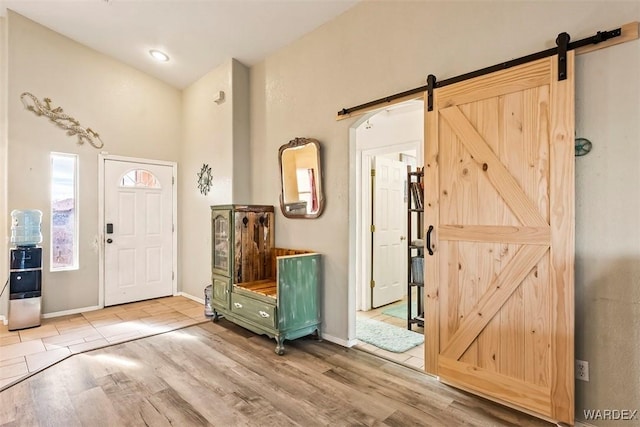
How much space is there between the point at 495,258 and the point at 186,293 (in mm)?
4600

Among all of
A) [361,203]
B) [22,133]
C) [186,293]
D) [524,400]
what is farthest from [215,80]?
[524,400]

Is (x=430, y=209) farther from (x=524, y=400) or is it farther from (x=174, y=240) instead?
(x=174, y=240)

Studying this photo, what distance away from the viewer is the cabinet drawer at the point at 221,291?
373 centimetres

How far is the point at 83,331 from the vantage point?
11.9 feet

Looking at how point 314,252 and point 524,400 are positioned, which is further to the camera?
point 314,252

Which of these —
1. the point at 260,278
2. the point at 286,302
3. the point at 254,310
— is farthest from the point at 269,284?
the point at 286,302

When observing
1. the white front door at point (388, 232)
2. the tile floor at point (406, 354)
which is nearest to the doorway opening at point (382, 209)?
the white front door at point (388, 232)

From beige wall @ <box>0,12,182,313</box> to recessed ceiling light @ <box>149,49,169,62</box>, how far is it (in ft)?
2.13

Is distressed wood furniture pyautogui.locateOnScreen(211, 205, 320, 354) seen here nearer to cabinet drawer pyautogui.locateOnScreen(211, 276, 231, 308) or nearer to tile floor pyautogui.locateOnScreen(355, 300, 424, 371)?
cabinet drawer pyautogui.locateOnScreen(211, 276, 231, 308)

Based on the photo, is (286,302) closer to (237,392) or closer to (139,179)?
(237,392)

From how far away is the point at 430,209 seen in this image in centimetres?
252

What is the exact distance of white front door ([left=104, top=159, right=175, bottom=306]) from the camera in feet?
15.3

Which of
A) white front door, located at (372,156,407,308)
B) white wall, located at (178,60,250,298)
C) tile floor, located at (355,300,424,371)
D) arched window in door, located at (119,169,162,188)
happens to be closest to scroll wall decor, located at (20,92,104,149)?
arched window in door, located at (119,169,162,188)

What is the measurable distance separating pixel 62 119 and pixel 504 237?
5.18 meters
